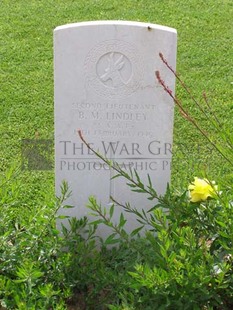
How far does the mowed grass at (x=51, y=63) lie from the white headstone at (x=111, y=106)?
51 centimetres

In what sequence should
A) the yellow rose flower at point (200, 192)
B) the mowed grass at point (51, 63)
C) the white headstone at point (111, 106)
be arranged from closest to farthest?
1. the yellow rose flower at point (200, 192)
2. the white headstone at point (111, 106)
3. the mowed grass at point (51, 63)

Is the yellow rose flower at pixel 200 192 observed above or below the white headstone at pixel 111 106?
below

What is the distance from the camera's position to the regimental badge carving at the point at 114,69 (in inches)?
140

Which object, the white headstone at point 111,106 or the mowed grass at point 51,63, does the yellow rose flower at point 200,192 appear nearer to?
the white headstone at point 111,106

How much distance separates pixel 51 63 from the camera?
6535 mm

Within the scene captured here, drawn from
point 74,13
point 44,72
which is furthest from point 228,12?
point 44,72

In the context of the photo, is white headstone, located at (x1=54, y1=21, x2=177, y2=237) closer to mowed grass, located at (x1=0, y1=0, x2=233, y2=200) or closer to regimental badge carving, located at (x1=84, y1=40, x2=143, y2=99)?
regimental badge carving, located at (x1=84, y1=40, x2=143, y2=99)

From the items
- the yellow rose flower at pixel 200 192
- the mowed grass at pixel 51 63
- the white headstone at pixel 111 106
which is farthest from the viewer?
the mowed grass at pixel 51 63

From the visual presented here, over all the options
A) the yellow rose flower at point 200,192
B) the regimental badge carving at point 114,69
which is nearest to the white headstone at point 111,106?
the regimental badge carving at point 114,69

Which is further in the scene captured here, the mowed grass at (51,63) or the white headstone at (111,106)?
the mowed grass at (51,63)

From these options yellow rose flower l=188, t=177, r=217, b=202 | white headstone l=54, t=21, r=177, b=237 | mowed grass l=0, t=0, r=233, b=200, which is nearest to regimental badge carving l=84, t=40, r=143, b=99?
white headstone l=54, t=21, r=177, b=237

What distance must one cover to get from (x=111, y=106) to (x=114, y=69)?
20cm

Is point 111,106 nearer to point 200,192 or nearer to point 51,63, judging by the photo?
point 200,192

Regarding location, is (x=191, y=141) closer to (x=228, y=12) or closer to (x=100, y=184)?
(x=100, y=184)
